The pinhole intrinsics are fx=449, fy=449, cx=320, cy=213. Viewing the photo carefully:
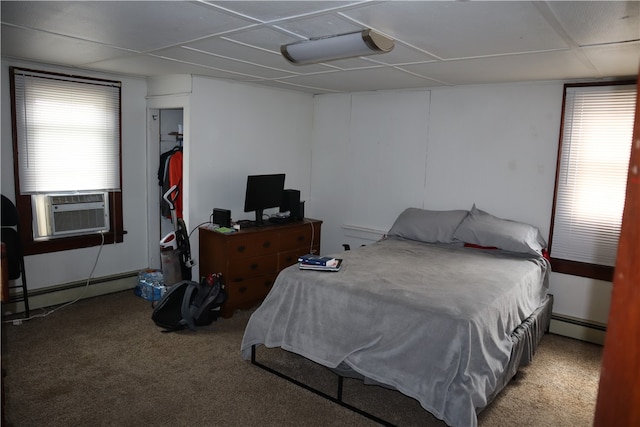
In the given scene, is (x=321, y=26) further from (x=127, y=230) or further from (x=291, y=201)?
(x=127, y=230)

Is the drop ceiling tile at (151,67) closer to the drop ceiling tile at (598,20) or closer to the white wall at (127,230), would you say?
the white wall at (127,230)

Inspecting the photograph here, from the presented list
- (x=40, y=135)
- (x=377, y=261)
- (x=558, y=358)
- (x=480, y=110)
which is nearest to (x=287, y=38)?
(x=377, y=261)

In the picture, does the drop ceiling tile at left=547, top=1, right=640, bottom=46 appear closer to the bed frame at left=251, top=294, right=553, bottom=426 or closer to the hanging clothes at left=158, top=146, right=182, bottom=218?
the bed frame at left=251, top=294, right=553, bottom=426

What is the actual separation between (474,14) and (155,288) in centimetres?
379

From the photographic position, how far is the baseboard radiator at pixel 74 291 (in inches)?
164

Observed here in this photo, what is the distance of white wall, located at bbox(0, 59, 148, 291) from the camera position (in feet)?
14.1

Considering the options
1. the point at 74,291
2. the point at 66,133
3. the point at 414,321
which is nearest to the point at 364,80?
the point at 414,321

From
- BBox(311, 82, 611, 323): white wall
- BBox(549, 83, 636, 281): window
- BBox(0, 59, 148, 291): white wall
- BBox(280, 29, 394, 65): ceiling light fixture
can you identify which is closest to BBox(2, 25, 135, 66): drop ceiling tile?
BBox(0, 59, 148, 291): white wall

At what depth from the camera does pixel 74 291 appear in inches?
176

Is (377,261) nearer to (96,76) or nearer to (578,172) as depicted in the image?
(578,172)

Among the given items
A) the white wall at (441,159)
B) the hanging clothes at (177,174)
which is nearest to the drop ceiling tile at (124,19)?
the hanging clothes at (177,174)

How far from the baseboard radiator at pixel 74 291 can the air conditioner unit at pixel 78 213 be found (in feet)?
1.73

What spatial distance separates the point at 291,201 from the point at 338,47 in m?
2.60

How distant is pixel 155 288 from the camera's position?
4543mm
